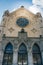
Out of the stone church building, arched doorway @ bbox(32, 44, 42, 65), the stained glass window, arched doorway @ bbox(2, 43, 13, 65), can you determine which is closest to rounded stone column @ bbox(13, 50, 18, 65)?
the stone church building

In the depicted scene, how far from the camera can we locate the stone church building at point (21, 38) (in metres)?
13.4

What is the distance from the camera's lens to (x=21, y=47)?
14.0 m

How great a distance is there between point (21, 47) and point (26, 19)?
3.53 meters

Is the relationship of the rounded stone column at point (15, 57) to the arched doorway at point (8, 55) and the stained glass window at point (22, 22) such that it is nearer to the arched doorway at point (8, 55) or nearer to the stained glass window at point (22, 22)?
the arched doorway at point (8, 55)

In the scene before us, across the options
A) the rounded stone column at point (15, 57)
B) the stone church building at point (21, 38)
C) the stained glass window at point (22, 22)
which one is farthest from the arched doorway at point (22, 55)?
the stained glass window at point (22, 22)

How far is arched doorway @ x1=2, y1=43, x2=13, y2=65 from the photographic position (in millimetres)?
13164

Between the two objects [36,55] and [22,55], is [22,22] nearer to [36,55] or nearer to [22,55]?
[22,55]

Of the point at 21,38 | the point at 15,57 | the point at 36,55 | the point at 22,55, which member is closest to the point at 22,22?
the point at 21,38

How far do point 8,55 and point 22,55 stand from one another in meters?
1.37

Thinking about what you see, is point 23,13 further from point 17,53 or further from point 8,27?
point 17,53

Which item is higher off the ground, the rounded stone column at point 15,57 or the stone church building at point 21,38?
the stone church building at point 21,38

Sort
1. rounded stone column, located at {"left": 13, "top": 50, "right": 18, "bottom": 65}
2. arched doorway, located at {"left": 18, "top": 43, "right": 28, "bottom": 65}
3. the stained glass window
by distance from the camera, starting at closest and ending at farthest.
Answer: rounded stone column, located at {"left": 13, "top": 50, "right": 18, "bottom": 65} < arched doorway, located at {"left": 18, "top": 43, "right": 28, "bottom": 65} < the stained glass window

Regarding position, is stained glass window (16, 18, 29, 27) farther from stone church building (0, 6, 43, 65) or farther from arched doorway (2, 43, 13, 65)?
arched doorway (2, 43, 13, 65)

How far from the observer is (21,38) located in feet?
46.8
